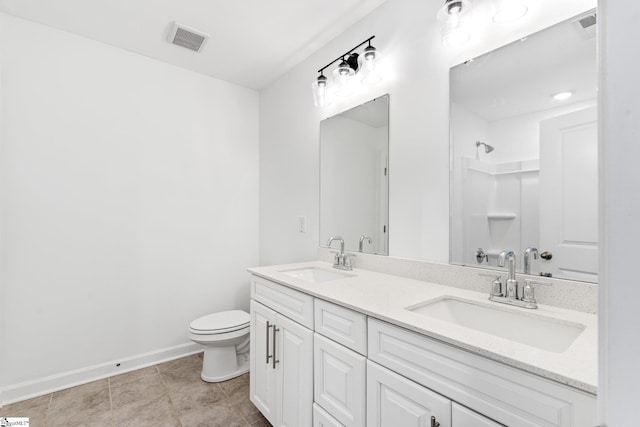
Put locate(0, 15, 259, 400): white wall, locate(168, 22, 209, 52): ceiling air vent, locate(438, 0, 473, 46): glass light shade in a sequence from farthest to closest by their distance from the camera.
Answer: locate(168, 22, 209, 52): ceiling air vent, locate(0, 15, 259, 400): white wall, locate(438, 0, 473, 46): glass light shade

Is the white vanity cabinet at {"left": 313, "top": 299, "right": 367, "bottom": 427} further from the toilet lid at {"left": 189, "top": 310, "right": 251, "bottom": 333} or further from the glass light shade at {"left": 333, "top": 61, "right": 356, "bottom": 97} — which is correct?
the glass light shade at {"left": 333, "top": 61, "right": 356, "bottom": 97}

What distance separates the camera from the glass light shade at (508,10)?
120cm

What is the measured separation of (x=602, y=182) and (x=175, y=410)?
7.50 ft

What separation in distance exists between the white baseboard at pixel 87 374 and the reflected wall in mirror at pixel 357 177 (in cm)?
159

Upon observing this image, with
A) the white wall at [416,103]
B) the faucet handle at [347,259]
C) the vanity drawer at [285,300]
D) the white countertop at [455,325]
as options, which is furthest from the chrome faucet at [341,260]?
the vanity drawer at [285,300]

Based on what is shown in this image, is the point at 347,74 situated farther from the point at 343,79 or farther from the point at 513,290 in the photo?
the point at 513,290

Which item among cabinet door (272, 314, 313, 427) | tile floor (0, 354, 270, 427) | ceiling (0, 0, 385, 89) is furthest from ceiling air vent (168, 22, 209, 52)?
tile floor (0, 354, 270, 427)

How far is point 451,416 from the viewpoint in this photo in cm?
81

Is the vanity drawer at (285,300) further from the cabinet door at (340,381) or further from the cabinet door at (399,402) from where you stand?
the cabinet door at (399,402)

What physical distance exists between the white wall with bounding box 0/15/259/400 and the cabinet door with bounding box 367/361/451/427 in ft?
6.76

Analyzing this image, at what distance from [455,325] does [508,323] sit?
0.33m

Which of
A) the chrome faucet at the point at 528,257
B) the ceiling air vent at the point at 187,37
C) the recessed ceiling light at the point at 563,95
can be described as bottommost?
the chrome faucet at the point at 528,257

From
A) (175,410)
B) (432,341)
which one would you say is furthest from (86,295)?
(432,341)

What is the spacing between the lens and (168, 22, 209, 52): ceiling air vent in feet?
6.72
